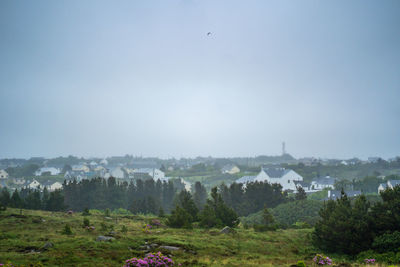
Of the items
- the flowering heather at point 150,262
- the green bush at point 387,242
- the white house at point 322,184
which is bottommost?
the white house at point 322,184

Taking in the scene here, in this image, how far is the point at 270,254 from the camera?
2103cm

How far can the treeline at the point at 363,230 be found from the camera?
67.4 ft

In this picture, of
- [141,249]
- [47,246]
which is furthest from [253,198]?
[47,246]

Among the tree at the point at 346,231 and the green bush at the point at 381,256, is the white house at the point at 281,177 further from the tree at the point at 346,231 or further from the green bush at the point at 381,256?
the green bush at the point at 381,256

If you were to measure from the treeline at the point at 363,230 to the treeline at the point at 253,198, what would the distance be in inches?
1260

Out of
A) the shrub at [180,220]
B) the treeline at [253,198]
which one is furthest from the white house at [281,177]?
the shrub at [180,220]

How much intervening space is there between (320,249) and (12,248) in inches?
855

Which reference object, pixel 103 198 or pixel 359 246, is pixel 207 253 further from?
pixel 103 198

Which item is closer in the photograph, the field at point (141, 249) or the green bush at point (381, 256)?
the field at point (141, 249)

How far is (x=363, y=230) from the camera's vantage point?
2177cm

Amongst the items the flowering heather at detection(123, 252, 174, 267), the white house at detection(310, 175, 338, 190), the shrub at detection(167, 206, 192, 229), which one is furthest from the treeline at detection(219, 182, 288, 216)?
the white house at detection(310, 175, 338, 190)

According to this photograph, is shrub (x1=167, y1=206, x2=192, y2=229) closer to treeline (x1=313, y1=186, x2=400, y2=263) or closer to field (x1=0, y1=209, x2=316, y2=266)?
field (x1=0, y1=209, x2=316, y2=266)

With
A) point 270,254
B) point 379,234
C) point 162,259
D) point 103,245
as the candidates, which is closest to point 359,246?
point 379,234

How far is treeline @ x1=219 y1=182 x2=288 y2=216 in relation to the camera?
5628 cm
